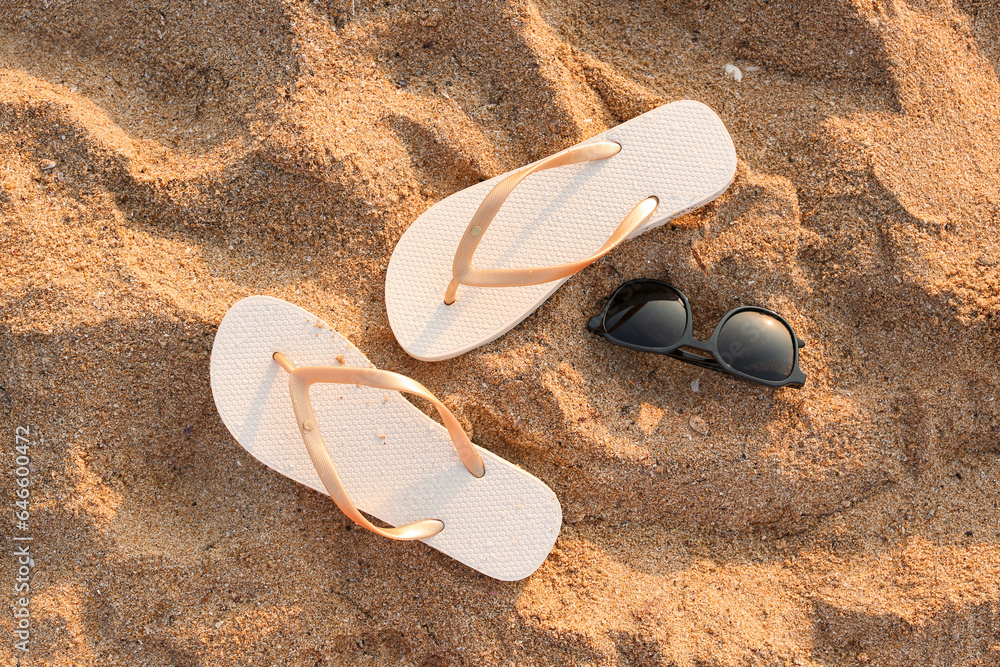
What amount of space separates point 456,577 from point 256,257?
3.21ft

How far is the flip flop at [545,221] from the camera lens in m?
1.69

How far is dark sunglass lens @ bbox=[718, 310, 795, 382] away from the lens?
5.39 ft

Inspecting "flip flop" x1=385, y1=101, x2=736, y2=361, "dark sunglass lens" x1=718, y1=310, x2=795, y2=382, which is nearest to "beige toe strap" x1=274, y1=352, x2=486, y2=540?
"flip flop" x1=385, y1=101, x2=736, y2=361

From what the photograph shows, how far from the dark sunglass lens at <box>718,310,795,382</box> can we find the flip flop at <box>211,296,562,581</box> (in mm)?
Answer: 594

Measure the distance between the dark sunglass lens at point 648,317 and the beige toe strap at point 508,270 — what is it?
159mm

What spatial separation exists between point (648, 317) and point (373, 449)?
794mm

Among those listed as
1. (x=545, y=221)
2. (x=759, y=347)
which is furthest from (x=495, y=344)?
(x=759, y=347)

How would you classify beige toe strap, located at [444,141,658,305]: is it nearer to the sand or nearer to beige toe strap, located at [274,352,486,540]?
the sand

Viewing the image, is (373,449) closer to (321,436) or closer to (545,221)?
(321,436)

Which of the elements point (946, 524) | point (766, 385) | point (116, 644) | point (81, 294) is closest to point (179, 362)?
point (81, 294)

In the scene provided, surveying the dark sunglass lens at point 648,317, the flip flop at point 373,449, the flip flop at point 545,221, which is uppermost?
the flip flop at point 545,221

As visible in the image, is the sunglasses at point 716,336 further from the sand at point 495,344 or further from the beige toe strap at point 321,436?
the beige toe strap at point 321,436

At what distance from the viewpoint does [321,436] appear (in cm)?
163

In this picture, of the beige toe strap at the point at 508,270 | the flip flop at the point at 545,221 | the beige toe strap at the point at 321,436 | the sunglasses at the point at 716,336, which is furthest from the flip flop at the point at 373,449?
the sunglasses at the point at 716,336
